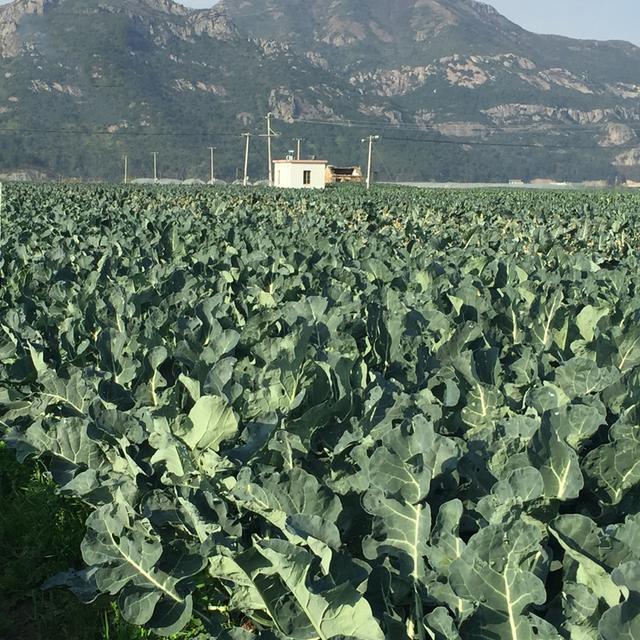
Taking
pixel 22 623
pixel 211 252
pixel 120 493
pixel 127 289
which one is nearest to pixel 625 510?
pixel 120 493

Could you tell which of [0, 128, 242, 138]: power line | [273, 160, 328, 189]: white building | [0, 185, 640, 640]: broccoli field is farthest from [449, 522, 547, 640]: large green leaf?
[0, 128, 242, 138]: power line

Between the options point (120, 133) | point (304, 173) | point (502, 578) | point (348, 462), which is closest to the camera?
point (502, 578)

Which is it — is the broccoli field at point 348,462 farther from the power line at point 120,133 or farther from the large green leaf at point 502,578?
the power line at point 120,133

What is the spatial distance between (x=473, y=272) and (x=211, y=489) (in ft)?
14.0

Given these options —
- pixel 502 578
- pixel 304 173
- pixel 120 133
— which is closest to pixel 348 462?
pixel 502 578

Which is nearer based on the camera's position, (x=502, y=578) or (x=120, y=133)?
(x=502, y=578)

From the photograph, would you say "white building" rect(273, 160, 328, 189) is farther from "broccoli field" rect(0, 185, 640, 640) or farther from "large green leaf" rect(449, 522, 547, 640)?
"large green leaf" rect(449, 522, 547, 640)

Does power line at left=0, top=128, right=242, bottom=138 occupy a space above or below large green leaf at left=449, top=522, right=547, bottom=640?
above

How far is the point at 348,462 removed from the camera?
7.48 feet

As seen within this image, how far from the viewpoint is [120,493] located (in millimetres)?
2328

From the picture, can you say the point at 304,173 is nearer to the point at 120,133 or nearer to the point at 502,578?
the point at 502,578

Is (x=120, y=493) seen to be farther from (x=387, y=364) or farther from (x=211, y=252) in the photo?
(x=211, y=252)

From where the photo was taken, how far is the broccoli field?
1.70 m

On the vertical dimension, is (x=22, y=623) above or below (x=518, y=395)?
below
